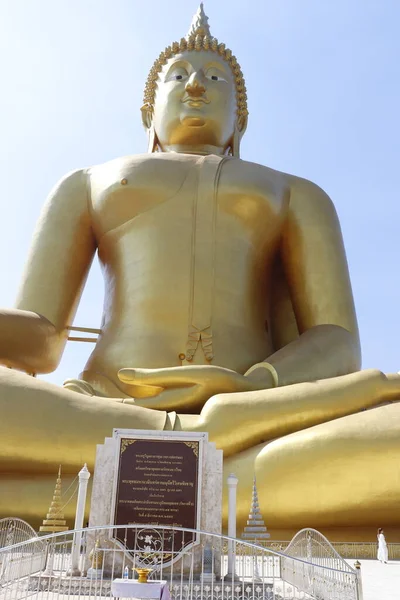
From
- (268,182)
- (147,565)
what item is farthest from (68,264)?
(147,565)

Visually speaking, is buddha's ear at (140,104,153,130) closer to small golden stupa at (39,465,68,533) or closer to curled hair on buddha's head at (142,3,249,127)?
curled hair on buddha's head at (142,3,249,127)

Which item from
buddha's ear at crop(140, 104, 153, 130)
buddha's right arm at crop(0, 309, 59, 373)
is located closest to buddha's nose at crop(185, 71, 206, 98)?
buddha's ear at crop(140, 104, 153, 130)

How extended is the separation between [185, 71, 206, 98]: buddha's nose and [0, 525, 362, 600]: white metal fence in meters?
6.20

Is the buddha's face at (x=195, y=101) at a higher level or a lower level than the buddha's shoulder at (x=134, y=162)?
higher

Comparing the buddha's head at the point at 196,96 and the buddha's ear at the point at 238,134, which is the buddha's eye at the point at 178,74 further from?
the buddha's ear at the point at 238,134

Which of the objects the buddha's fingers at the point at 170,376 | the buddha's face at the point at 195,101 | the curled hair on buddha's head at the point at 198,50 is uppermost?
the curled hair on buddha's head at the point at 198,50

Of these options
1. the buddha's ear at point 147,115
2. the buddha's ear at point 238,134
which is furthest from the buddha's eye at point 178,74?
the buddha's ear at point 238,134

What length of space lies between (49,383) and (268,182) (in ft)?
12.6

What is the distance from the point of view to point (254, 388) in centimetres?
642

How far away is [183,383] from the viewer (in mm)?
6309

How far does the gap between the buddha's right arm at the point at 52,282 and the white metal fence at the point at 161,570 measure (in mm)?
3037

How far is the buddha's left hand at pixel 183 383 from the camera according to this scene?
6.27 m

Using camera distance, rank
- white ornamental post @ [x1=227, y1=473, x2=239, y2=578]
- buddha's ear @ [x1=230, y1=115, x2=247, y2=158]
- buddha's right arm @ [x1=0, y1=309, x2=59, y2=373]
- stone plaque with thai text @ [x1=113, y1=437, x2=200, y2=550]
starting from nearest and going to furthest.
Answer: white ornamental post @ [x1=227, y1=473, x2=239, y2=578] < stone plaque with thai text @ [x1=113, y1=437, x2=200, y2=550] < buddha's right arm @ [x1=0, y1=309, x2=59, y2=373] < buddha's ear @ [x1=230, y1=115, x2=247, y2=158]

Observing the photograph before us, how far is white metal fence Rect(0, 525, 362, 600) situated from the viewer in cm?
350
